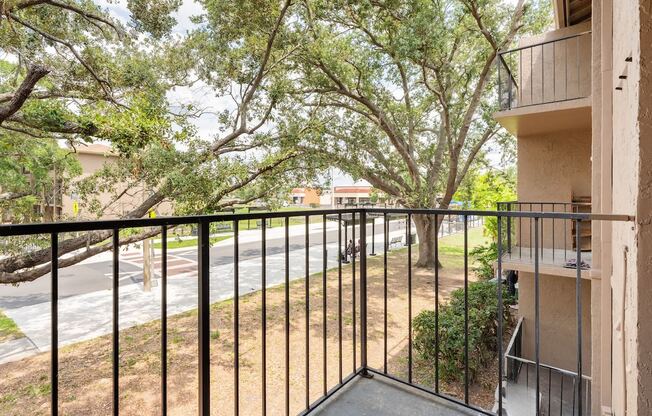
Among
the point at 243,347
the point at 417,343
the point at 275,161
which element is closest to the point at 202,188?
the point at 275,161

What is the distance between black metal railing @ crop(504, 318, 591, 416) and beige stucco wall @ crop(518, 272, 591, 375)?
0.16m

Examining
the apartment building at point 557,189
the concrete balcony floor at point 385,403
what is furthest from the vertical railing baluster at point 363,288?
the apartment building at point 557,189

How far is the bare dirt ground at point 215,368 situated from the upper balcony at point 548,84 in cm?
363

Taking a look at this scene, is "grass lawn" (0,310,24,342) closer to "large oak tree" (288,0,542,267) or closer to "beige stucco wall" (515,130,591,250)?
"large oak tree" (288,0,542,267)

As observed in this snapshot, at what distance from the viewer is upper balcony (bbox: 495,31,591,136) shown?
4516 millimetres

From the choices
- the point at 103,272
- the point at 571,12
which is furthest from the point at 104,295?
the point at 571,12

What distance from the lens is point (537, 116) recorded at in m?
4.50

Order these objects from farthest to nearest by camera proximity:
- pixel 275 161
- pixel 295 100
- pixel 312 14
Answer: pixel 295 100
pixel 275 161
pixel 312 14

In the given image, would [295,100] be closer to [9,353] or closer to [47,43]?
[47,43]

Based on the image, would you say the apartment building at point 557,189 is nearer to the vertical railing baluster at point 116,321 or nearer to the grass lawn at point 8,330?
the vertical railing baluster at point 116,321

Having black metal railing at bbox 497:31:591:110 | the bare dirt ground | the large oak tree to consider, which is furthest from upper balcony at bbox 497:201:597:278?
the large oak tree

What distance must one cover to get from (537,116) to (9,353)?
933cm

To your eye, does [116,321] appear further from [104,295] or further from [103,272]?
[103,272]

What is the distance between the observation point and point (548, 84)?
5160mm
